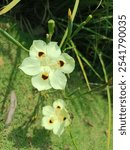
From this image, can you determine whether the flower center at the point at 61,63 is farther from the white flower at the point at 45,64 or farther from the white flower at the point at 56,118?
the white flower at the point at 56,118

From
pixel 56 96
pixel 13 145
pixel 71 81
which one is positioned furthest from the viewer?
pixel 71 81

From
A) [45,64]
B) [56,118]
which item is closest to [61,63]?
[45,64]

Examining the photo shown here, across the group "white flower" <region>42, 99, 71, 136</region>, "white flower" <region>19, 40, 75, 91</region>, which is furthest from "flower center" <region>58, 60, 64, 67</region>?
"white flower" <region>42, 99, 71, 136</region>

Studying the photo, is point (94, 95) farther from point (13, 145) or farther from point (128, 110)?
point (13, 145)

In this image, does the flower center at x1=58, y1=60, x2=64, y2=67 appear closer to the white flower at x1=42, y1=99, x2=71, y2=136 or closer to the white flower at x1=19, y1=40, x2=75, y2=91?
the white flower at x1=19, y1=40, x2=75, y2=91

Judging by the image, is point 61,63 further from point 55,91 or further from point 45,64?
point 55,91

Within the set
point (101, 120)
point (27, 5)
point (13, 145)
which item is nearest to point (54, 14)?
point (27, 5)
